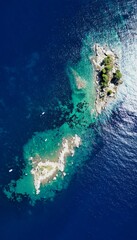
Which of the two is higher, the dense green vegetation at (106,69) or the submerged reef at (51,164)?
the dense green vegetation at (106,69)

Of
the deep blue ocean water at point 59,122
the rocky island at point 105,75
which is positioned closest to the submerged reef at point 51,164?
the deep blue ocean water at point 59,122

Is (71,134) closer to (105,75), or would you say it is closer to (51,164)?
(51,164)

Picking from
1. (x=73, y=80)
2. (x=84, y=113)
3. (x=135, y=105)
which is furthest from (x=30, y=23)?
(x=135, y=105)

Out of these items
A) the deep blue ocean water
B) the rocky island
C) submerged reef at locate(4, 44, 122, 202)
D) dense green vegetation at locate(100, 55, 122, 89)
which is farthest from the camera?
the rocky island

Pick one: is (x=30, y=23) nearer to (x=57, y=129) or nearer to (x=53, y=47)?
(x=53, y=47)

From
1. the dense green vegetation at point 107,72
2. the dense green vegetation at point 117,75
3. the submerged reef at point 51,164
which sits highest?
the dense green vegetation at point 107,72

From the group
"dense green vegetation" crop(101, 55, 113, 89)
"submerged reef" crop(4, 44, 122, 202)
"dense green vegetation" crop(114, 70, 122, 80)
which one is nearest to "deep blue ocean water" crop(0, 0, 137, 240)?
"submerged reef" crop(4, 44, 122, 202)

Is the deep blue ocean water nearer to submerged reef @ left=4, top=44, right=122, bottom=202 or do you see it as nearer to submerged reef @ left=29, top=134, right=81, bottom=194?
submerged reef @ left=4, top=44, right=122, bottom=202

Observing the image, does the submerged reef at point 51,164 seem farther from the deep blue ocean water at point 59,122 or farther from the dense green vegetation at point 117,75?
the dense green vegetation at point 117,75
